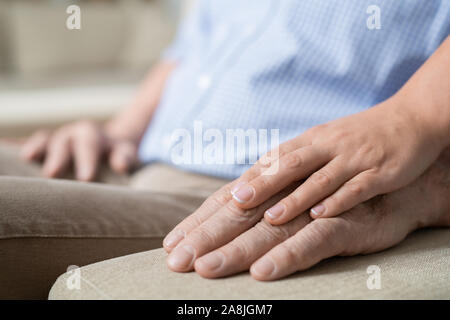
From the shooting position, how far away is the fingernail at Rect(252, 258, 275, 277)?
445mm

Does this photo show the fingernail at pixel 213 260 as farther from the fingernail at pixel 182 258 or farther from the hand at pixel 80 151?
the hand at pixel 80 151

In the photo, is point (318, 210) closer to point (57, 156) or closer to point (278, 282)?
point (278, 282)

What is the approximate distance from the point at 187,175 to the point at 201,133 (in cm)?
7

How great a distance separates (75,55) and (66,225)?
228 cm

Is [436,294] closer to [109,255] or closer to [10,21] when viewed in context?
[109,255]

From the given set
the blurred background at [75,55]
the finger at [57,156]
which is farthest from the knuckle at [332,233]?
the blurred background at [75,55]

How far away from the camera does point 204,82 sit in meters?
0.78

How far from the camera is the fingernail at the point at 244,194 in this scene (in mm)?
486

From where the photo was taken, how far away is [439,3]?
2.03 ft

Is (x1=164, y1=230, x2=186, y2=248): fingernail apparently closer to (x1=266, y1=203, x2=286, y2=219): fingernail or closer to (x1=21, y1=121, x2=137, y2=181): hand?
(x1=266, y1=203, x2=286, y2=219): fingernail

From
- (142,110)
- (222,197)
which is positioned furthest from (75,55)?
(222,197)

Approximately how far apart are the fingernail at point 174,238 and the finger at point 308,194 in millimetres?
Answer: 85

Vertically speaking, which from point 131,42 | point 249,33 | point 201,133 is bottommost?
point 131,42

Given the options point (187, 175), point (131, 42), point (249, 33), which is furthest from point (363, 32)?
point (131, 42)
